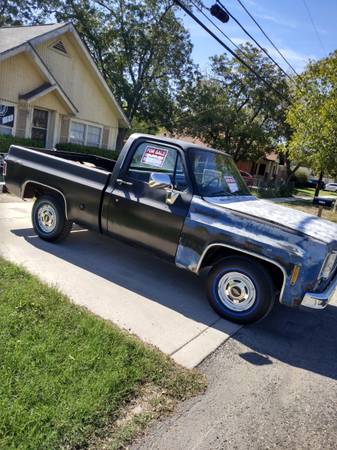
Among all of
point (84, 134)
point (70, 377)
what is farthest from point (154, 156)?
point (84, 134)

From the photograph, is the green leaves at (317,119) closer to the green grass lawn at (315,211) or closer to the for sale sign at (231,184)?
the green grass lawn at (315,211)

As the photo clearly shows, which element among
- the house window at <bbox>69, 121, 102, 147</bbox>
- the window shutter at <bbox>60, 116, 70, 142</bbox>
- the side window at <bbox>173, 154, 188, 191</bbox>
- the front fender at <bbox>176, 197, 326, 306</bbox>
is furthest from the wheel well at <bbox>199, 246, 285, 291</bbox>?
the house window at <bbox>69, 121, 102, 147</bbox>

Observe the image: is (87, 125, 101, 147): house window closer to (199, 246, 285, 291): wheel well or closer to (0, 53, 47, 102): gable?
(0, 53, 47, 102): gable

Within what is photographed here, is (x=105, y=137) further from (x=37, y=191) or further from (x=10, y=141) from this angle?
(x=37, y=191)

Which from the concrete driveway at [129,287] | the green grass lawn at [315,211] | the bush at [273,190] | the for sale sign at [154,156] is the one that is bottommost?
the bush at [273,190]

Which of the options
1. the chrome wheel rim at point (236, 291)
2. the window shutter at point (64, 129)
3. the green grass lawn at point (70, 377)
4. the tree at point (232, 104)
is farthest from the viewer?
the tree at point (232, 104)

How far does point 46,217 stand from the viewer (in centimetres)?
637

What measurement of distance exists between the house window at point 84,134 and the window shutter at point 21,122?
281cm

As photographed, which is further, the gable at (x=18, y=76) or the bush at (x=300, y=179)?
the bush at (x=300, y=179)

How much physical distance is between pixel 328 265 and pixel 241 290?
100 centimetres

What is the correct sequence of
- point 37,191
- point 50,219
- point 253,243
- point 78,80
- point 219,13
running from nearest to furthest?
point 253,243
point 50,219
point 37,191
point 219,13
point 78,80

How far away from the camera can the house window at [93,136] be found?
20.9 m

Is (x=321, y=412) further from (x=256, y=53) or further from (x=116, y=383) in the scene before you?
(x=256, y=53)

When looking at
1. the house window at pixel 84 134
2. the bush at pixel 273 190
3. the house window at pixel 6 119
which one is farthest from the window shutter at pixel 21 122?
the bush at pixel 273 190
